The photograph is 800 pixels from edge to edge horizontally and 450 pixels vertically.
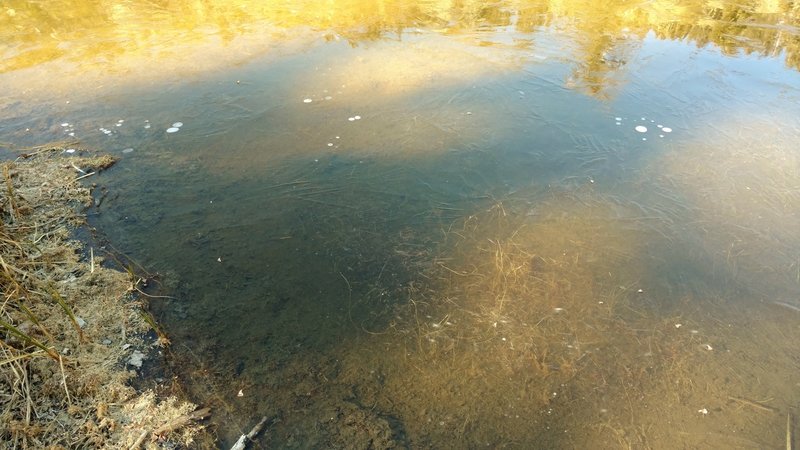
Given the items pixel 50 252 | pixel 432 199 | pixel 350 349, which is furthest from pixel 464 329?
pixel 50 252

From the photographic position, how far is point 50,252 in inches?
115

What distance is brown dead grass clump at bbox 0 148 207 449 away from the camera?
6.82 feet

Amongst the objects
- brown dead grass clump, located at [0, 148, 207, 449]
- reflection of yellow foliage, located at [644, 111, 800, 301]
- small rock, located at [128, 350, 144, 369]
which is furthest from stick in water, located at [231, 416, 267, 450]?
reflection of yellow foliage, located at [644, 111, 800, 301]

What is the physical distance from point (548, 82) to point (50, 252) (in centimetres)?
464

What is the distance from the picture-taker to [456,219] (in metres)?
3.34

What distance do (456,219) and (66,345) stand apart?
7.95ft

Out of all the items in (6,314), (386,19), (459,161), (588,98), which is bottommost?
Answer: (6,314)

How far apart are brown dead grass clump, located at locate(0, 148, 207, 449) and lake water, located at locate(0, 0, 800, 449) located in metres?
0.21

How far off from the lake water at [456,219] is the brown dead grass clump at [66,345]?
0.70 ft

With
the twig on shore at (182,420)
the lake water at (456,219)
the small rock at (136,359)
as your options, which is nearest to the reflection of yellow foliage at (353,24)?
the lake water at (456,219)

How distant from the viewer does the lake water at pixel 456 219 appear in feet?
7.57

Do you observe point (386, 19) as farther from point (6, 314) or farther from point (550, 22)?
point (6, 314)

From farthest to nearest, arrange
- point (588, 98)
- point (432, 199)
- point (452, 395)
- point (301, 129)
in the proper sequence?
point (588, 98) → point (301, 129) → point (432, 199) → point (452, 395)

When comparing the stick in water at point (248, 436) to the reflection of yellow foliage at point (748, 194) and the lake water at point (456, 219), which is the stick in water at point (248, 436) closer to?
the lake water at point (456, 219)
